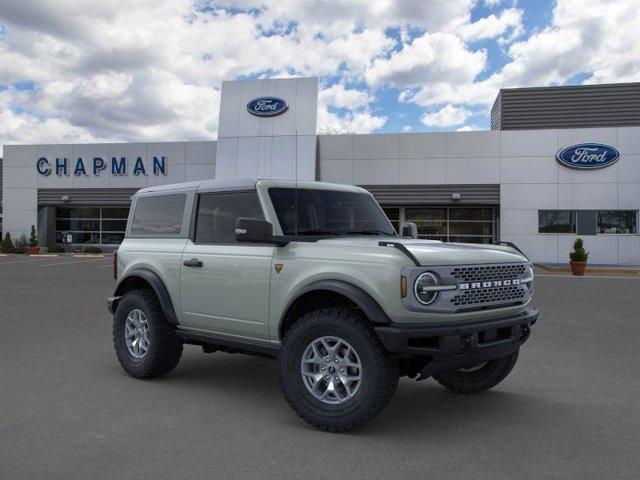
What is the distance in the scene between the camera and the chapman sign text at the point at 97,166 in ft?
103

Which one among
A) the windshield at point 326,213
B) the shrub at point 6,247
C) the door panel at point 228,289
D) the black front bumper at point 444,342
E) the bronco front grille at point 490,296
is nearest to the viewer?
the black front bumper at point 444,342

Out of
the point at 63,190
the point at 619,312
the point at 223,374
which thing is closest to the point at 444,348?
the point at 223,374

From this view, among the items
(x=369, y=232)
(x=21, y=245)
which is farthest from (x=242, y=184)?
(x=21, y=245)

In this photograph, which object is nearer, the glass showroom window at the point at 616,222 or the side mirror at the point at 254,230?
the side mirror at the point at 254,230

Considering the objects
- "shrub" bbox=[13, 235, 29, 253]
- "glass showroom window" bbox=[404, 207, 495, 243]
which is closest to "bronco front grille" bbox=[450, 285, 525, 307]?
"glass showroom window" bbox=[404, 207, 495, 243]

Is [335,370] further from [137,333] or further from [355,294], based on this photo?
[137,333]

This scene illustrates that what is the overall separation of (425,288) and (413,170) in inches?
971

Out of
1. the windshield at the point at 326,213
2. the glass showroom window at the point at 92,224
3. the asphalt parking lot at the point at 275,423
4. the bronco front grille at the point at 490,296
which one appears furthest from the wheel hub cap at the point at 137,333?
the glass showroom window at the point at 92,224

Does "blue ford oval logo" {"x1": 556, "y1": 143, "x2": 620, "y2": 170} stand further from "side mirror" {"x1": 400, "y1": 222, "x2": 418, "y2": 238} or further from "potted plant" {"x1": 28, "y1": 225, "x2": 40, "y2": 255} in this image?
"potted plant" {"x1": 28, "y1": 225, "x2": 40, "y2": 255}

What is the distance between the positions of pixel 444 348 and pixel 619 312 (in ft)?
28.9

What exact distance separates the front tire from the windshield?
102cm

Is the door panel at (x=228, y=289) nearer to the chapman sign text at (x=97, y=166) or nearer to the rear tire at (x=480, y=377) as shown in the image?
the rear tire at (x=480, y=377)

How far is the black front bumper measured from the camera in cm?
408

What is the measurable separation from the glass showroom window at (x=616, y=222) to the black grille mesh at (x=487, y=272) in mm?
24183
